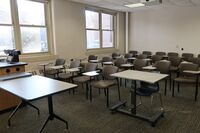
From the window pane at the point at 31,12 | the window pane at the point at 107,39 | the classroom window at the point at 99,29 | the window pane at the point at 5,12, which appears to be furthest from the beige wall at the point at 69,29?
the window pane at the point at 107,39

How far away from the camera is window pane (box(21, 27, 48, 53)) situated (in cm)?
509

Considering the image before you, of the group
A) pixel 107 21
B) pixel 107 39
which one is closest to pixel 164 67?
pixel 107 39

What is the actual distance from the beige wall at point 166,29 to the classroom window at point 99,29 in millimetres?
1153

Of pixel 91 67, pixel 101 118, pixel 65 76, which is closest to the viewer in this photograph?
pixel 101 118

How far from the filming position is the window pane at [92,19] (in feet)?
22.7

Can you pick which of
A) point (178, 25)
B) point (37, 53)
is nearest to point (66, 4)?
point (37, 53)

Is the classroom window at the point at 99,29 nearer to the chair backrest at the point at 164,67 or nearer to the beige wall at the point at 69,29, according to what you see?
the beige wall at the point at 69,29

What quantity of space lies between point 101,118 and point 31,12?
4025mm

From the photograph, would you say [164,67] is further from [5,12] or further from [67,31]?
[5,12]

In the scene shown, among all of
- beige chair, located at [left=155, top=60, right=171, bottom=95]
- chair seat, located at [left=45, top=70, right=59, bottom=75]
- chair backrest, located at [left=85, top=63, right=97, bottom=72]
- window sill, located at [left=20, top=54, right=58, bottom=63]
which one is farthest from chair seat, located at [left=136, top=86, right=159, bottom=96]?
window sill, located at [left=20, top=54, right=58, bottom=63]

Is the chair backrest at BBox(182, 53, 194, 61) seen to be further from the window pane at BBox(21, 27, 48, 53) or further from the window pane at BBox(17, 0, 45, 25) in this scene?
the window pane at BBox(17, 0, 45, 25)

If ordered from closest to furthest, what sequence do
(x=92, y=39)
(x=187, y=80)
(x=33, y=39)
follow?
(x=187, y=80)
(x=33, y=39)
(x=92, y=39)

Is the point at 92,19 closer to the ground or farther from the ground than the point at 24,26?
farther from the ground

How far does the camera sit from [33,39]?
532 centimetres
